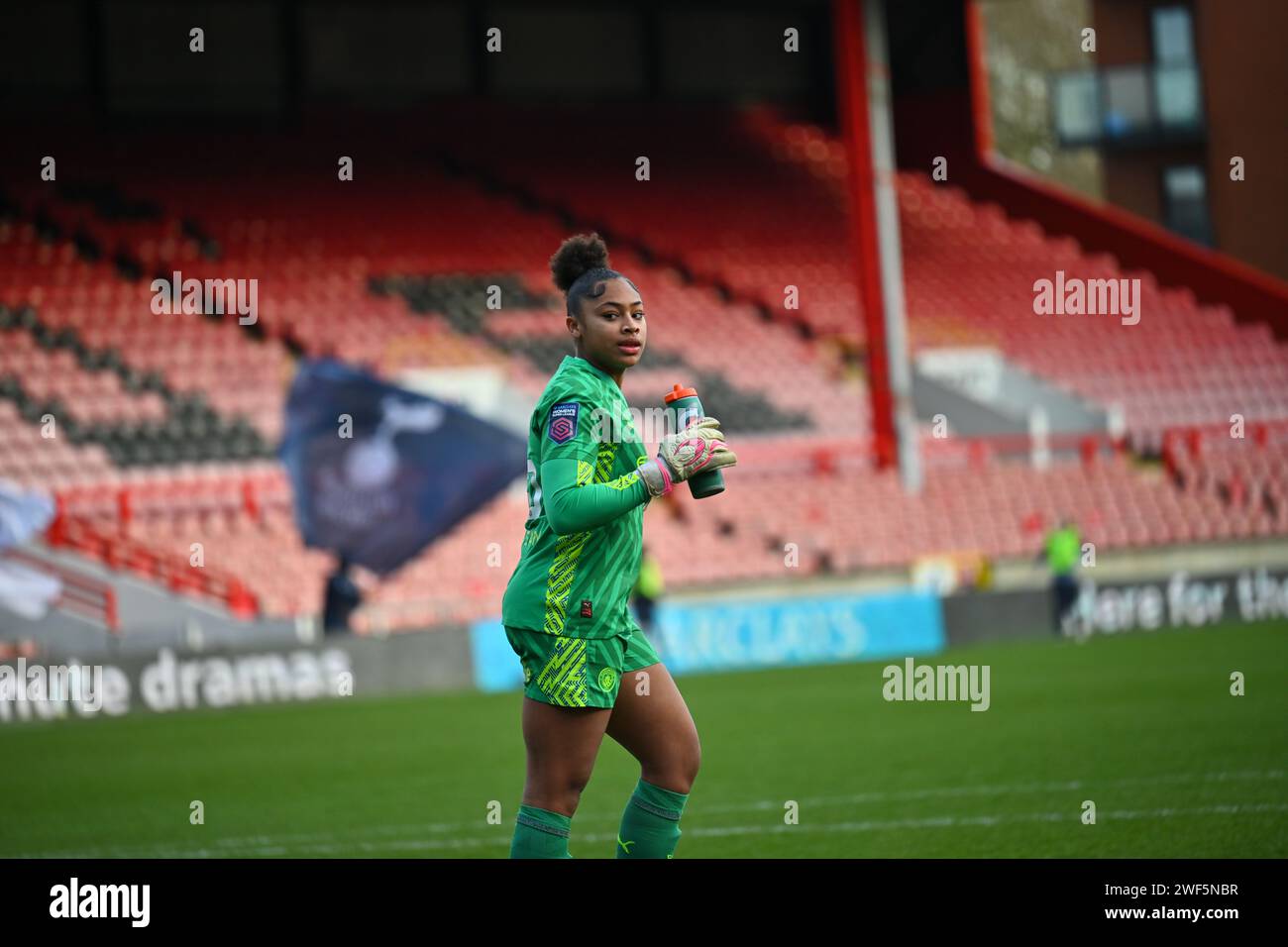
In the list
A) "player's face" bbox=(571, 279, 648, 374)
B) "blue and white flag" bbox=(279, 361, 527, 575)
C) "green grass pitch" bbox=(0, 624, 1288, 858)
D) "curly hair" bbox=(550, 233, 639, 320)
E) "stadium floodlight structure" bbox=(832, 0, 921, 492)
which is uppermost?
"stadium floodlight structure" bbox=(832, 0, 921, 492)

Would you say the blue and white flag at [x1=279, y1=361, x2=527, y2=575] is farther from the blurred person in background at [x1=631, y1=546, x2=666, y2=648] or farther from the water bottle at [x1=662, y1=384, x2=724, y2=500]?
the water bottle at [x1=662, y1=384, x2=724, y2=500]

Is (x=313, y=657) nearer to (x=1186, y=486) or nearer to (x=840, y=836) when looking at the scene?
(x=840, y=836)

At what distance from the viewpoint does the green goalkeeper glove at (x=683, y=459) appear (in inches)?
190

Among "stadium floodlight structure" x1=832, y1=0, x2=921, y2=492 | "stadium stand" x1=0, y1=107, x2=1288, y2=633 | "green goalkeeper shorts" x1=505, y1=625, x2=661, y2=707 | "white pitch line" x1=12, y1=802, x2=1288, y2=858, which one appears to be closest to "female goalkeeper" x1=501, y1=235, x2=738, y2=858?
"green goalkeeper shorts" x1=505, y1=625, x2=661, y2=707

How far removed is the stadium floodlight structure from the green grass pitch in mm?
8156

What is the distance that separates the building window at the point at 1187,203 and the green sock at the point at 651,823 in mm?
38286

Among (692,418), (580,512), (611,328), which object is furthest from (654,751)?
(611,328)

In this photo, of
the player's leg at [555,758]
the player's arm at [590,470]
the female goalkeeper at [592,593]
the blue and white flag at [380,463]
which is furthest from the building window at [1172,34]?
the player's leg at [555,758]

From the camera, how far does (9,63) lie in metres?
29.3

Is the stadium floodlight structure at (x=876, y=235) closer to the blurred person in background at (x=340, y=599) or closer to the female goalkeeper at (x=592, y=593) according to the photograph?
the blurred person in background at (x=340, y=599)

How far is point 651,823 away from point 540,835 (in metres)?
0.40

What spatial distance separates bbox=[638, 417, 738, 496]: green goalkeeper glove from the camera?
4.82 meters

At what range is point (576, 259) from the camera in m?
5.20

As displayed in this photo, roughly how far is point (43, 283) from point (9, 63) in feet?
19.1
